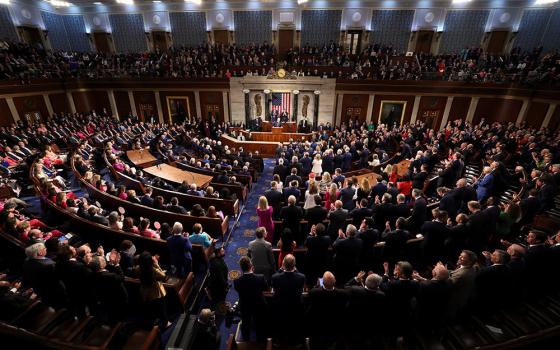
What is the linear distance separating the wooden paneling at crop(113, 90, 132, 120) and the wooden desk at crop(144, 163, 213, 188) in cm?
1157

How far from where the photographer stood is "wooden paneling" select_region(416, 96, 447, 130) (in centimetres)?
1671

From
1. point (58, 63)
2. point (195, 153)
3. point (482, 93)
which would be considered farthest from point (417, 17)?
point (58, 63)

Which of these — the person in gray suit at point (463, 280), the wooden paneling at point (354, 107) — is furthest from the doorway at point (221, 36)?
the person in gray suit at point (463, 280)

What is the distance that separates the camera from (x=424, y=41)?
19.3 m

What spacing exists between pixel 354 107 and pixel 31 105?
20.0 m

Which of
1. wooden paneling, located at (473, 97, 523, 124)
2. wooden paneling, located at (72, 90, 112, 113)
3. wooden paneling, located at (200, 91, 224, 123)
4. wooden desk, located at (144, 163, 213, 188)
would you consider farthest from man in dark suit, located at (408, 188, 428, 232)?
wooden paneling, located at (72, 90, 112, 113)

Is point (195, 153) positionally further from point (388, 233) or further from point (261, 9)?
point (261, 9)

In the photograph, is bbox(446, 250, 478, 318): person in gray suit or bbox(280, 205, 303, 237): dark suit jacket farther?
bbox(280, 205, 303, 237): dark suit jacket

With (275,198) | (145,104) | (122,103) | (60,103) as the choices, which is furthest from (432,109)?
(60,103)

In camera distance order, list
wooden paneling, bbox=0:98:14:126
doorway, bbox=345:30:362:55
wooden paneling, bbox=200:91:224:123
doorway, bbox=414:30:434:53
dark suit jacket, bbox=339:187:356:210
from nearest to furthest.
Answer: dark suit jacket, bbox=339:187:356:210 < wooden paneling, bbox=0:98:14:126 < wooden paneling, bbox=200:91:224:123 < doorway, bbox=414:30:434:53 < doorway, bbox=345:30:362:55

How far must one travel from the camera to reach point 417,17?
1875cm

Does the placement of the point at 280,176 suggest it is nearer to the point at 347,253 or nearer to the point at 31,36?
the point at 347,253

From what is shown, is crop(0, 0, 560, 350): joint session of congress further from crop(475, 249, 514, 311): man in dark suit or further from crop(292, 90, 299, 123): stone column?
crop(292, 90, 299, 123): stone column

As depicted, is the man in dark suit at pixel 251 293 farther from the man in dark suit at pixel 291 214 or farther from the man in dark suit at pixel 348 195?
the man in dark suit at pixel 348 195
